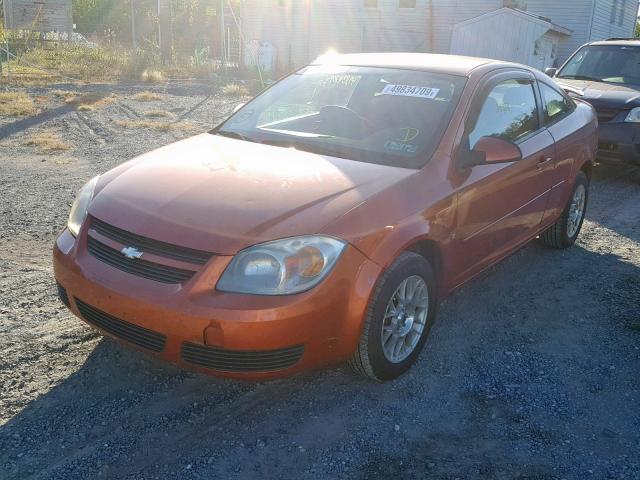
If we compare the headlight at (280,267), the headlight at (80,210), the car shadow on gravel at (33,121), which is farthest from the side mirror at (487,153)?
the car shadow on gravel at (33,121)

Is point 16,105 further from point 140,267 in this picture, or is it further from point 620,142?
point 140,267

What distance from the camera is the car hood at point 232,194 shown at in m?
2.95

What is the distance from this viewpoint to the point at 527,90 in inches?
190

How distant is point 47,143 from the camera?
9.16 m

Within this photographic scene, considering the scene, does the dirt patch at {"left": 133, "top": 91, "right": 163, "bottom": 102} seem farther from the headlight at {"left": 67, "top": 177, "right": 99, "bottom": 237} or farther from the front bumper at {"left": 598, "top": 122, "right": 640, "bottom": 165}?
the headlight at {"left": 67, "top": 177, "right": 99, "bottom": 237}

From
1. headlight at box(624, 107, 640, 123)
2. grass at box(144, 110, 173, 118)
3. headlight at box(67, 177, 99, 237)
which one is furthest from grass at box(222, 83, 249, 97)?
headlight at box(67, 177, 99, 237)

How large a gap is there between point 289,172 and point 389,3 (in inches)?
982

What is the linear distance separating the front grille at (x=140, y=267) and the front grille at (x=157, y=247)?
52 mm

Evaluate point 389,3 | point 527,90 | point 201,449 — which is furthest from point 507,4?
point 201,449

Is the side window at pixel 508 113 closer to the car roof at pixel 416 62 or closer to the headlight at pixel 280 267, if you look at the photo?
the car roof at pixel 416 62

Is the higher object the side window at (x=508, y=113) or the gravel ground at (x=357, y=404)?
the side window at (x=508, y=113)

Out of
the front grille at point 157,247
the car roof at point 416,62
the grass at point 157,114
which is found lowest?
the grass at point 157,114

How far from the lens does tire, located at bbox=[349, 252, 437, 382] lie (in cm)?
315

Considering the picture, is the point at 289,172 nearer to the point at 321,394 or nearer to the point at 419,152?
the point at 419,152
